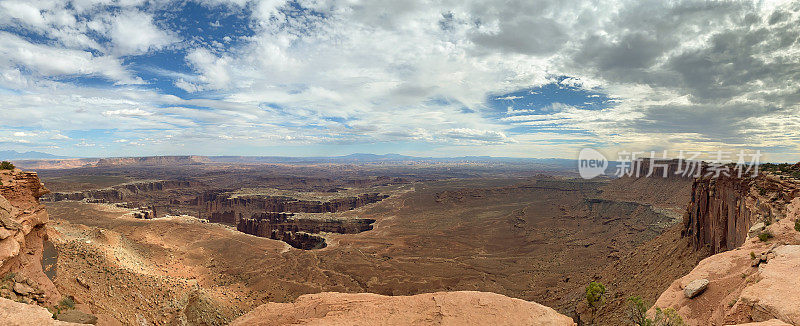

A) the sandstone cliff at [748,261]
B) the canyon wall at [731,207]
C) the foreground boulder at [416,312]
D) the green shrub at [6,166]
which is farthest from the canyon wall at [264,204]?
the sandstone cliff at [748,261]

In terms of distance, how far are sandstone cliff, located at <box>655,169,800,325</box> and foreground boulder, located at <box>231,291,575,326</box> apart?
440 cm

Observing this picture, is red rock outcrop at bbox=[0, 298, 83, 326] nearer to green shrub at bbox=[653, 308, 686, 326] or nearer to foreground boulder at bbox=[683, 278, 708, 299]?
green shrub at bbox=[653, 308, 686, 326]

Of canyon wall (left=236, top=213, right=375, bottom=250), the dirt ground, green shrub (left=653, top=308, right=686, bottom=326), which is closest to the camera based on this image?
green shrub (left=653, top=308, right=686, bottom=326)

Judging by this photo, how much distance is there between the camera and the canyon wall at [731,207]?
55.0 ft

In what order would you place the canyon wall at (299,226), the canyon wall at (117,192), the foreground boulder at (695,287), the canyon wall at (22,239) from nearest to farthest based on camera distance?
the foreground boulder at (695,287) → the canyon wall at (22,239) → the canyon wall at (299,226) → the canyon wall at (117,192)

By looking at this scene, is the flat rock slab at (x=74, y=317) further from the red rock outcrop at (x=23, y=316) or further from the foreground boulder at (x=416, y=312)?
the foreground boulder at (x=416, y=312)

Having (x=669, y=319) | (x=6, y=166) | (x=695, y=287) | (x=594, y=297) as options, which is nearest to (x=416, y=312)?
(x=669, y=319)

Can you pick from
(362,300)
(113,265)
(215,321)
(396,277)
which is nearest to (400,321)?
(362,300)

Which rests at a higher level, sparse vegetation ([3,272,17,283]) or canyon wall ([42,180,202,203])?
sparse vegetation ([3,272,17,283])

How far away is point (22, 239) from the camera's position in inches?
521

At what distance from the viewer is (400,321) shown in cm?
1092

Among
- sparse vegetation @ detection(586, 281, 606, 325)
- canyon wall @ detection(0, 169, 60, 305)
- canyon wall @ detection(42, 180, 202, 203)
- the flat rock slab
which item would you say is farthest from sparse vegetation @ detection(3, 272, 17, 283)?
canyon wall @ detection(42, 180, 202, 203)

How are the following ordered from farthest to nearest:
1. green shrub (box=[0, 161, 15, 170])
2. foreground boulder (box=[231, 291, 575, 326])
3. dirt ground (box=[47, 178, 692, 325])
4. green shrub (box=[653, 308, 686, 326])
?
dirt ground (box=[47, 178, 692, 325]) → green shrub (box=[0, 161, 15, 170]) → foreground boulder (box=[231, 291, 575, 326]) → green shrub (box=[653, 308, 686, 326])

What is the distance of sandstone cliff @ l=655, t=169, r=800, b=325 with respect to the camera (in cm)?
765
